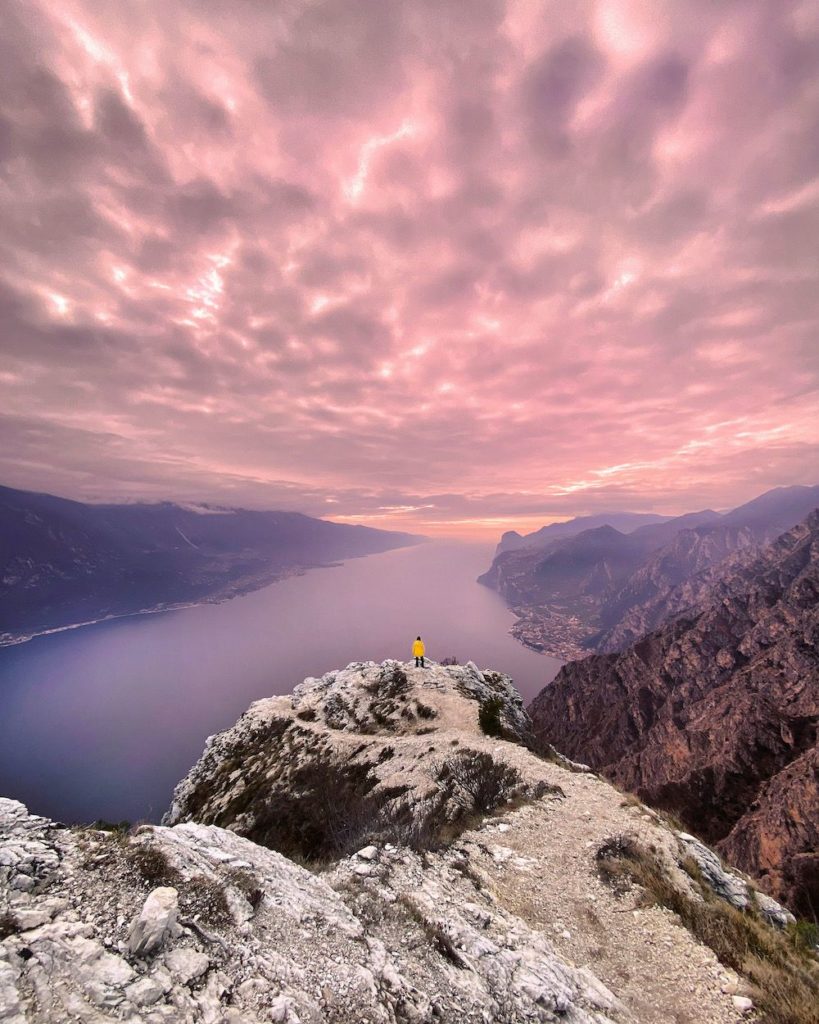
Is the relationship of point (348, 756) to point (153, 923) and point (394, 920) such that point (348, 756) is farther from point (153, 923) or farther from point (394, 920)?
point (153, 923)

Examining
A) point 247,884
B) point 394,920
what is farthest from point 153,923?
point 394,920

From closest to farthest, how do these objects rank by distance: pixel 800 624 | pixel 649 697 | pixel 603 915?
pixel 603 915 < pixel 800 624 < pixel 649 697

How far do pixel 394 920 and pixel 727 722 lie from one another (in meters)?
117

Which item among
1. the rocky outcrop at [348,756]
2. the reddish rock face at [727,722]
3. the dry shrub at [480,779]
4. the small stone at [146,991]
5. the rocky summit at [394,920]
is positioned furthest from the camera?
the reddish rock face at [727,722]

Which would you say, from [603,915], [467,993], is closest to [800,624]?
[603,915]

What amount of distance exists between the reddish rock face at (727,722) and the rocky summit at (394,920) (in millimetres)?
66121

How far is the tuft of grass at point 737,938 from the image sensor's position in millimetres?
9789

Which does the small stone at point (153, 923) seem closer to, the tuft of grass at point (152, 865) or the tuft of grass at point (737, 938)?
the tuft of grass at point (152, 865)

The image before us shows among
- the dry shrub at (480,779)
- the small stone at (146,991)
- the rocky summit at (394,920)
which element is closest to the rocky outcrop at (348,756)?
the dry shrub at (480,779)

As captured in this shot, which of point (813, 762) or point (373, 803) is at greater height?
point (373, 803)

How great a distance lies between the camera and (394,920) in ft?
37.6

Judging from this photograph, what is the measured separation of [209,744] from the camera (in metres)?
48.2

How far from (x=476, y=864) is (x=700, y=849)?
10.6 metres

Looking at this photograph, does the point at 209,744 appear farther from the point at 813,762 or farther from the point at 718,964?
the point at 813,762
